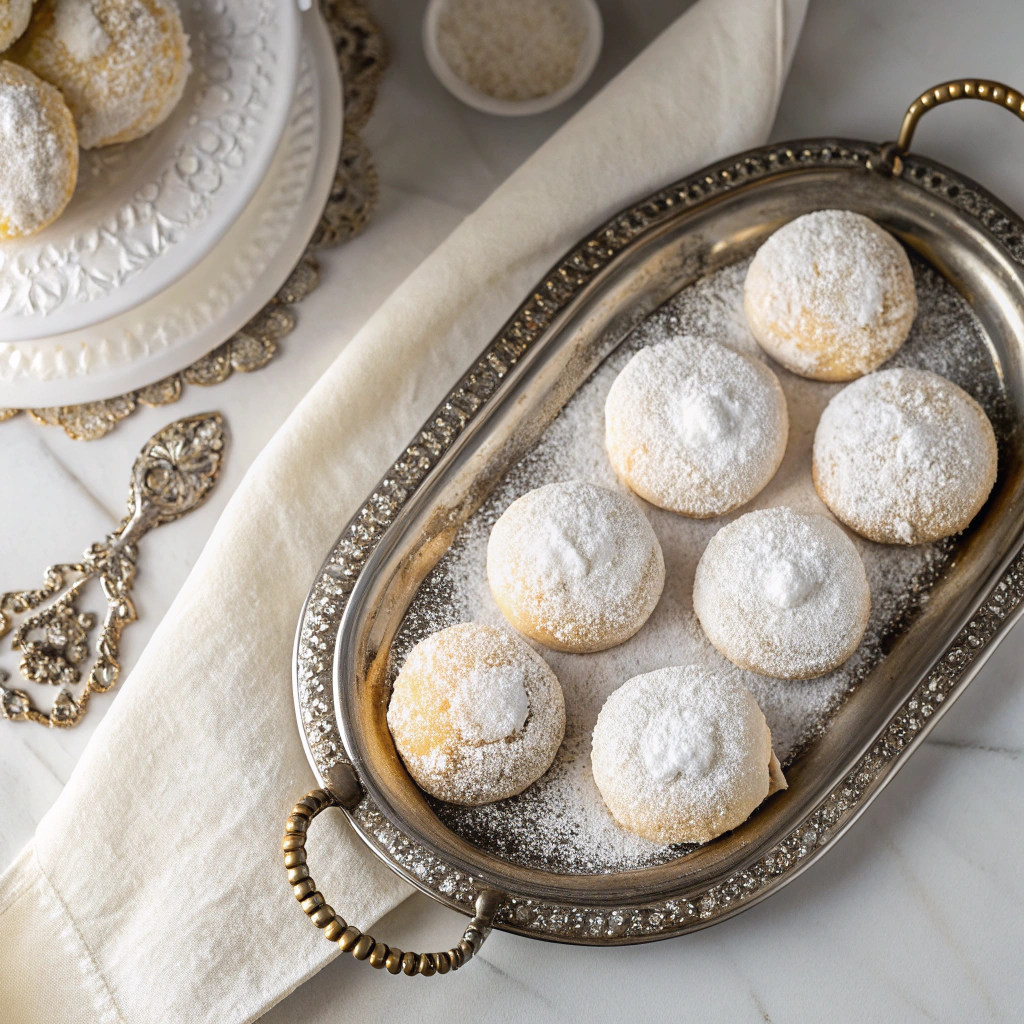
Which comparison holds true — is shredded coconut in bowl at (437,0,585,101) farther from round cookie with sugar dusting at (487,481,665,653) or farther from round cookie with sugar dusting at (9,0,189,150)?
round cookie with sugar dusting at (487,481,665,653)

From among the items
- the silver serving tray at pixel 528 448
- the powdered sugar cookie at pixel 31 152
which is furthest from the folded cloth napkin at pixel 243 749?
the powdered sugar cookie at pixel 31 152

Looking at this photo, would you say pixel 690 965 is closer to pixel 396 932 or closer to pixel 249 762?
pixel 396 932

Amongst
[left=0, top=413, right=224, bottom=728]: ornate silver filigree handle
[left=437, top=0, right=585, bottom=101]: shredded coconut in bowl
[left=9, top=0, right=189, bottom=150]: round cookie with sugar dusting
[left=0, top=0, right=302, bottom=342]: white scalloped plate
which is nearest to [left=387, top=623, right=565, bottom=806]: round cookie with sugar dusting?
[left=0, top=413, right=224, bottom=728]: ornate silver filigree handle

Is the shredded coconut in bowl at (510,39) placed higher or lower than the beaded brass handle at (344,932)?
higher

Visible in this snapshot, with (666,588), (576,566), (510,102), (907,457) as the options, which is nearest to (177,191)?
(510,102)

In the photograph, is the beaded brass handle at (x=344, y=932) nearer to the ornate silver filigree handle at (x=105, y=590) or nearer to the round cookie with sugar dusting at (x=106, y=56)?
the ornate silver filigree handle at (x=105, y=590)

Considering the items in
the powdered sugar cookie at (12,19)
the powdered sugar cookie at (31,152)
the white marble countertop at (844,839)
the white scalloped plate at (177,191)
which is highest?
the powdered sugar cookie at (12,19)

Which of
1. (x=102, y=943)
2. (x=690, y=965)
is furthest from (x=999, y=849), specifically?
(x=102, y=943)
